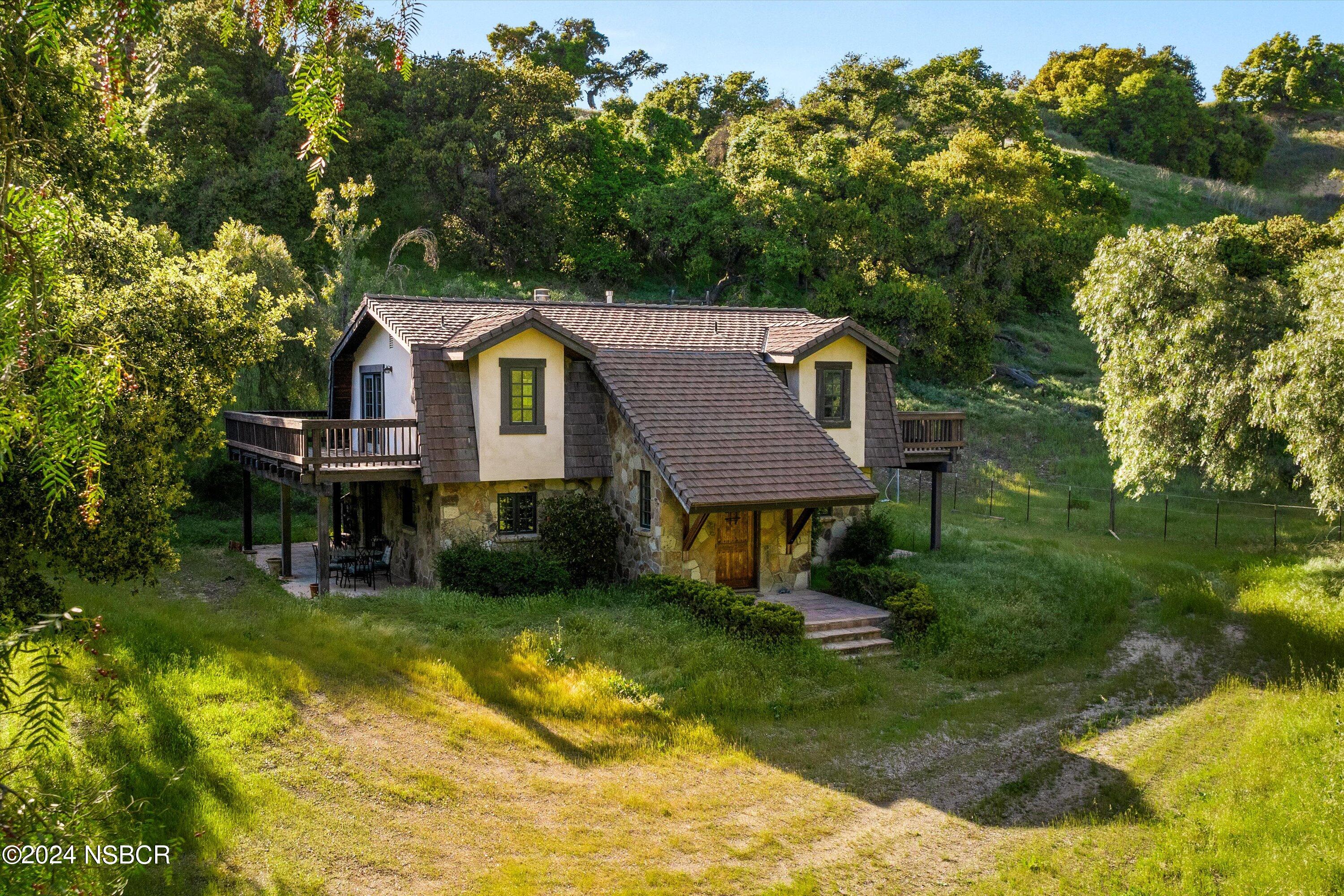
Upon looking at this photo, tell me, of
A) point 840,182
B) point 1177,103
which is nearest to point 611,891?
point 840,182

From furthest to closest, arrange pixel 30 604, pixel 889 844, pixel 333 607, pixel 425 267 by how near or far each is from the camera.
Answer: pixel 425 267
pixel 333 607
pixel 30 604
pixel 889 844

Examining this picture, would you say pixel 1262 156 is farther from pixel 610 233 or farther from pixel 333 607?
pixel 333 607

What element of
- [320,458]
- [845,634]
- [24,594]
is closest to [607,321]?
[320,458]

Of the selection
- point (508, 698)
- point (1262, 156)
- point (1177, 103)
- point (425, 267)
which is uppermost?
point (1177, 103)

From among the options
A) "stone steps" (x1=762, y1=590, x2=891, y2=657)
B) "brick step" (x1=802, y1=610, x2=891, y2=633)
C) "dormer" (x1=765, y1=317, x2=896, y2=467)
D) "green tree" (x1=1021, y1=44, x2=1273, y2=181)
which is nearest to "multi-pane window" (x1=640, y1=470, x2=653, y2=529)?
"stone steps" (x1=762, y1=590, x2=891, y2=657)

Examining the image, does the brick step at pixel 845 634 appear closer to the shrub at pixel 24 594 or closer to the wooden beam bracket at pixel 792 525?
the wooden beam bracket at pixel 792 525

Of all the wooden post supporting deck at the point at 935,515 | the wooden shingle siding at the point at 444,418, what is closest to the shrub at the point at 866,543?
the wooden post supporting deck at the point at 935,515
